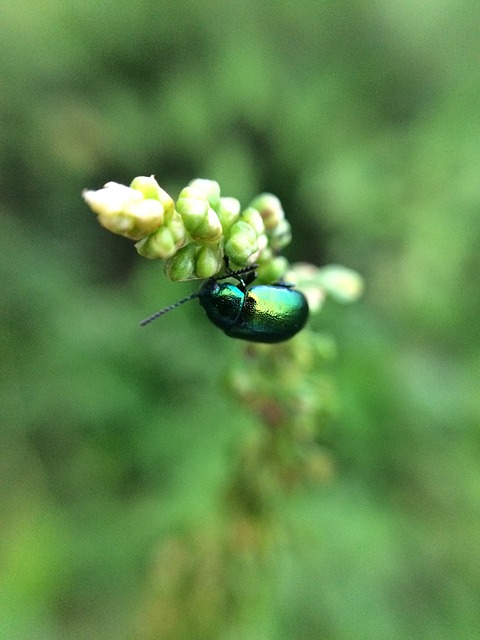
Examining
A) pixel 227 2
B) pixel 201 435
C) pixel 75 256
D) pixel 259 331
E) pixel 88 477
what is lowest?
pixel 88 477

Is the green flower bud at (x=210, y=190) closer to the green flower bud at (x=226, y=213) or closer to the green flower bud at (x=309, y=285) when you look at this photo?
the green flower bud at (x=226, y=213)

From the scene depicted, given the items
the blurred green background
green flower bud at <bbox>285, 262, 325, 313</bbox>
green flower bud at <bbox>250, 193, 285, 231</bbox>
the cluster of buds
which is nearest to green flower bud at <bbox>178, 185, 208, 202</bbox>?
the cluster of buds

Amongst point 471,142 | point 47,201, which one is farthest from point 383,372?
point 47,201

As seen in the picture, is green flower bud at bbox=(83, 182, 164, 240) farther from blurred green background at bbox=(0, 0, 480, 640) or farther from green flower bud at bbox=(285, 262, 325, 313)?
blurred green background at bbox=(0, 0, 480, 640)

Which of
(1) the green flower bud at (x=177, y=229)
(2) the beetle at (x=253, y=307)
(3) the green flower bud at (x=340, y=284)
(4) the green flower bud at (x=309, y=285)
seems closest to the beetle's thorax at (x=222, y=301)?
(2) the beetle at (x=253, y=307)

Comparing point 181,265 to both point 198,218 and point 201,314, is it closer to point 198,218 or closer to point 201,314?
point 198,218

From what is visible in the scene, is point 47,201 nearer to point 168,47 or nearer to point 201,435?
point 168,47

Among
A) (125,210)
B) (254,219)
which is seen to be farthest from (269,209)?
(125,210)
